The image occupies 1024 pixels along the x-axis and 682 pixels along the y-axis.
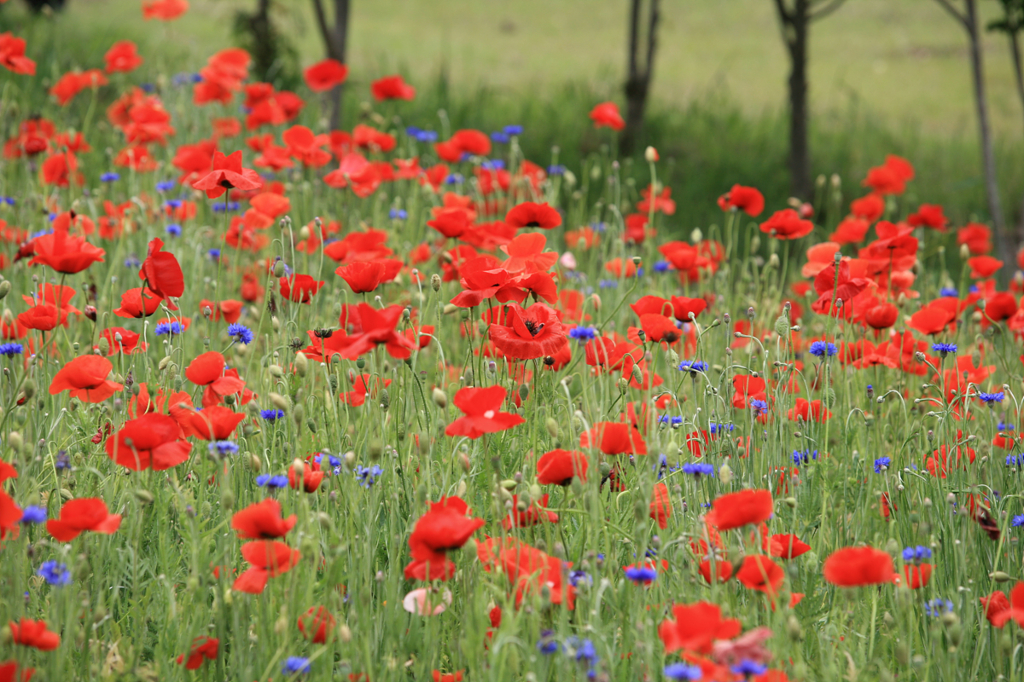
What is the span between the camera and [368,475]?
5.34 ft

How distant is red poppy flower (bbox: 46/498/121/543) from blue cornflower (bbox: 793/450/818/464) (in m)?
1.45

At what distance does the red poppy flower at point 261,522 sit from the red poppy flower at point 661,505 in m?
0.65

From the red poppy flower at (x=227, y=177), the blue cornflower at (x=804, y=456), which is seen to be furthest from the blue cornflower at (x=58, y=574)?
the blue cornflower at (x=804, y=456)

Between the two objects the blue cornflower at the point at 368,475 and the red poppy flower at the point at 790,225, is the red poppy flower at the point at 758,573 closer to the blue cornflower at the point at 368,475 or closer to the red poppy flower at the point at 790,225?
the blue cornflower at the point at 368,475

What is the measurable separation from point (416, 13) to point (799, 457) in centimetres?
1401

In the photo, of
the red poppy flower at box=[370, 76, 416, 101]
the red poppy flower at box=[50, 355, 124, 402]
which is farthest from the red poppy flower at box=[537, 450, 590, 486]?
the red poppy flower at box=[370, 76, 416, 101]

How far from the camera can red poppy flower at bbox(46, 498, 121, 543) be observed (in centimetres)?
125

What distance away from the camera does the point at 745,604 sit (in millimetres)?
1571

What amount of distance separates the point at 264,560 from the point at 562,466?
50 centimetres

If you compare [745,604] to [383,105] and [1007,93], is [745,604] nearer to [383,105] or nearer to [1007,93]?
[383,105]

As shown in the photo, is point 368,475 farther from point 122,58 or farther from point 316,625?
point 122,58

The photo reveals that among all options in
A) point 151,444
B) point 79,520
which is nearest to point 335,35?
point 151,444

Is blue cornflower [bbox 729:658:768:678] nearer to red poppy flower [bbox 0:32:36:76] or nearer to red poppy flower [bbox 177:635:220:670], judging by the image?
red poppy flower [bbox 177:635:220:670]

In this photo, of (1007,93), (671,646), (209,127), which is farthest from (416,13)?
(671,646)
